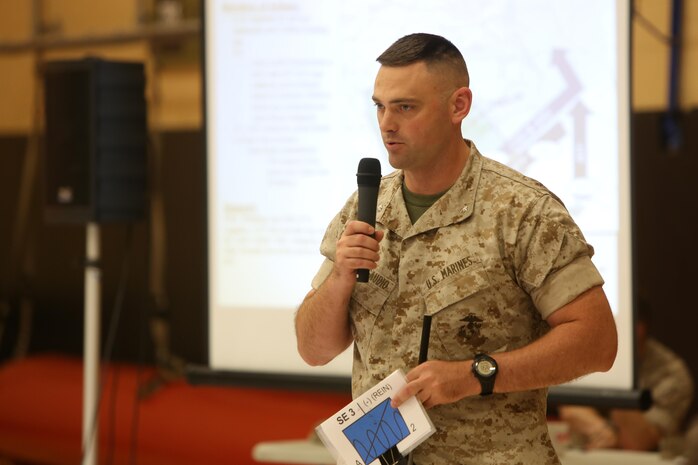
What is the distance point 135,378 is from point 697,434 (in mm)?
2711

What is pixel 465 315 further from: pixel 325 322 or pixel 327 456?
pixel 327 456

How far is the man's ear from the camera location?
4.99 feet

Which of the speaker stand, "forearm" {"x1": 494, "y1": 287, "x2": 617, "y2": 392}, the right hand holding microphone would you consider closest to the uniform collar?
the right hand holding microphone

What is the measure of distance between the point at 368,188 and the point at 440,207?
0.12 meters

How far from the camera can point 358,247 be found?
4.81 feet

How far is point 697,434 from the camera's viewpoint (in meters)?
3.19

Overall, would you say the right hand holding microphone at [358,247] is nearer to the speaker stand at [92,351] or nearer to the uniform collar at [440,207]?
the uniform collar at [440,207]

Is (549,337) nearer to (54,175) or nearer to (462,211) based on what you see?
(462,211)

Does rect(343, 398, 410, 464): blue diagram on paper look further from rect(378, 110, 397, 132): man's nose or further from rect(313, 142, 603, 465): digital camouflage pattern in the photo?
rect(378, 110, 397, 132): man's nose

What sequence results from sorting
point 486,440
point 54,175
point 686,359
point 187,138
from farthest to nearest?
point 187,138
point 686,359
point 54,175
point 486,440

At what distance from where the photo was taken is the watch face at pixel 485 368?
1.46 meters

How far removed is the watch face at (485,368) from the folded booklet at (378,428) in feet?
0.36

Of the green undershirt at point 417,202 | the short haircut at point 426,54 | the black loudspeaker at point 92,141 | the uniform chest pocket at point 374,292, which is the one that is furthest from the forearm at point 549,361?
the black loudspeaker at point 92,141

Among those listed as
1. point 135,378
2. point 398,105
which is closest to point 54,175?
point 135,378
